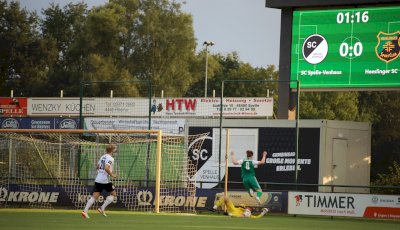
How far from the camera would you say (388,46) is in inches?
1475

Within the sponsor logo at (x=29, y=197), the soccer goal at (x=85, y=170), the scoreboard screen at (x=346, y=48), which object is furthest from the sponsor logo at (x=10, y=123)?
the scoreboard screen at (x=346, y=48)

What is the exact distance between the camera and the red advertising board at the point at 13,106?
61.5 metres

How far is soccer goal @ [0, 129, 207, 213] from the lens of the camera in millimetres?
37688

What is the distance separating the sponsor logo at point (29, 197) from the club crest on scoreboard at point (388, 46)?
39.8ft

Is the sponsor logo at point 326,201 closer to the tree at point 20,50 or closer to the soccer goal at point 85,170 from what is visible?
the soccer goal at point 85,170

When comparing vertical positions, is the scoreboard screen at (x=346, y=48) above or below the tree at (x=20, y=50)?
below

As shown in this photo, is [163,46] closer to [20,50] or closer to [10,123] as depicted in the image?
[20,50]

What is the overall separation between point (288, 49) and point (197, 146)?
5.72m

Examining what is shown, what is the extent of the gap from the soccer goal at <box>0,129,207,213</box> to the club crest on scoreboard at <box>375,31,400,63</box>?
7654 millimetres

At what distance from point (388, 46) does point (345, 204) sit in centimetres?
587

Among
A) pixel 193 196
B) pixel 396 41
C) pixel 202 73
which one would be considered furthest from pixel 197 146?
pixel 202 73

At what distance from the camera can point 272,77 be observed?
106m

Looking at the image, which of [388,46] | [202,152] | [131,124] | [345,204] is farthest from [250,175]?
[131,124]

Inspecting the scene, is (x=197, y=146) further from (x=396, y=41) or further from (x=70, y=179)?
(x=396, y=41)
